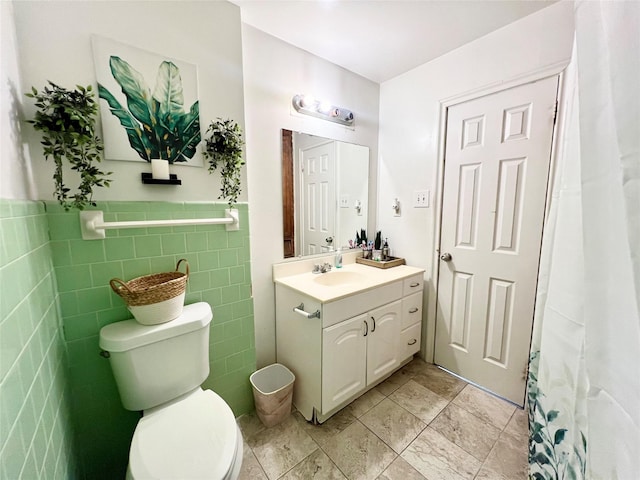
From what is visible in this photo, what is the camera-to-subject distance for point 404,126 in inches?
78.5

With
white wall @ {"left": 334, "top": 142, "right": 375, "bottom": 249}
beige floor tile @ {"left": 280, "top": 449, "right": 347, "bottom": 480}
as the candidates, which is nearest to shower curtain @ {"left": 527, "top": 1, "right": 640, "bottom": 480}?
beige floor tile @ {"left": 280, "top": 449, "right": 347, "bottom": 480}

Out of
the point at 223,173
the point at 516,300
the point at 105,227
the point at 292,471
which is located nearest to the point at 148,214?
the point at 105,227

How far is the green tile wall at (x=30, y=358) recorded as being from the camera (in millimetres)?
528

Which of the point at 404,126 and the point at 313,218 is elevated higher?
the point at 404,126

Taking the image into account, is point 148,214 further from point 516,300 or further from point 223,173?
point 516,300

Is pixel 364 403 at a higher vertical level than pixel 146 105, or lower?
lower

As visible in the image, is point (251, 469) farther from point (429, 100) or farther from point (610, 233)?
point (429, 100)

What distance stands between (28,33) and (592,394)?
1834 mm

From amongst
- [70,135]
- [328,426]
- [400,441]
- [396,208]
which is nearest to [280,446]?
[328,426]

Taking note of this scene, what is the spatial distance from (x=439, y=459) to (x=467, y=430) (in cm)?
29

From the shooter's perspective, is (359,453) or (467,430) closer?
(359,453)

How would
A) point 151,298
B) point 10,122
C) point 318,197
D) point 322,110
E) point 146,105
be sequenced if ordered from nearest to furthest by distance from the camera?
point 10,122 → point 151,298 → point 146,105 → point 322,110 → point 318,197

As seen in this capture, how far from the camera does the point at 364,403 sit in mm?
1611

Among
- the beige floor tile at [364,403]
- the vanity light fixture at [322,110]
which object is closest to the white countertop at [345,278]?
the beige floor tile at [364,403]
